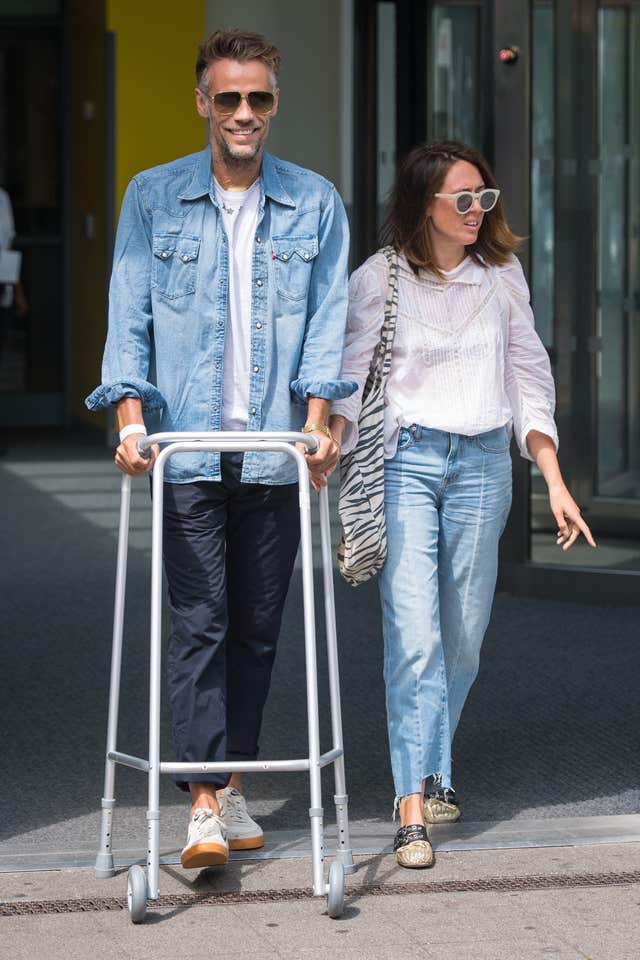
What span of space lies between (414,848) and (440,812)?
385 millimetres

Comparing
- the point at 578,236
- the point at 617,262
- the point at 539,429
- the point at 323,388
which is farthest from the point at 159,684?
the point at 617,262

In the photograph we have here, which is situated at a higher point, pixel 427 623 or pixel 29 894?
pixel 427 623

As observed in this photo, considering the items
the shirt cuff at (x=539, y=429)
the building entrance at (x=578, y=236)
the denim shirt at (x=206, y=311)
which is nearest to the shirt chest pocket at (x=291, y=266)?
the denim shirt at (x=206, y=311)

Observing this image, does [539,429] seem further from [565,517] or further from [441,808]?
[441,808]

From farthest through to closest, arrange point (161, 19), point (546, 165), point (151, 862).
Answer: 1. point (161, 19)
2. point (546, 165)
3. point (151, 862)

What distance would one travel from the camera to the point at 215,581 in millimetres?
3945

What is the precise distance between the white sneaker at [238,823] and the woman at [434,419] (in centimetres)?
35

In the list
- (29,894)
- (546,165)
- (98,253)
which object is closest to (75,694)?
(29,894)

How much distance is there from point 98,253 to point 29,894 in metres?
9.00

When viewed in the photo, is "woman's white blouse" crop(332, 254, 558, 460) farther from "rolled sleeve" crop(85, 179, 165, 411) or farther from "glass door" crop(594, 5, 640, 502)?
"glass door" crop(594, 5, 640, 502)

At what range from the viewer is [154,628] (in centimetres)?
371

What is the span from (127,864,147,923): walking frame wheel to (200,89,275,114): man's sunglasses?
→ 1648 millimetres

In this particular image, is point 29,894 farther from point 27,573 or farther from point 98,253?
point 98,253

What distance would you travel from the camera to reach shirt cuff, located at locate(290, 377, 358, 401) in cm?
386
